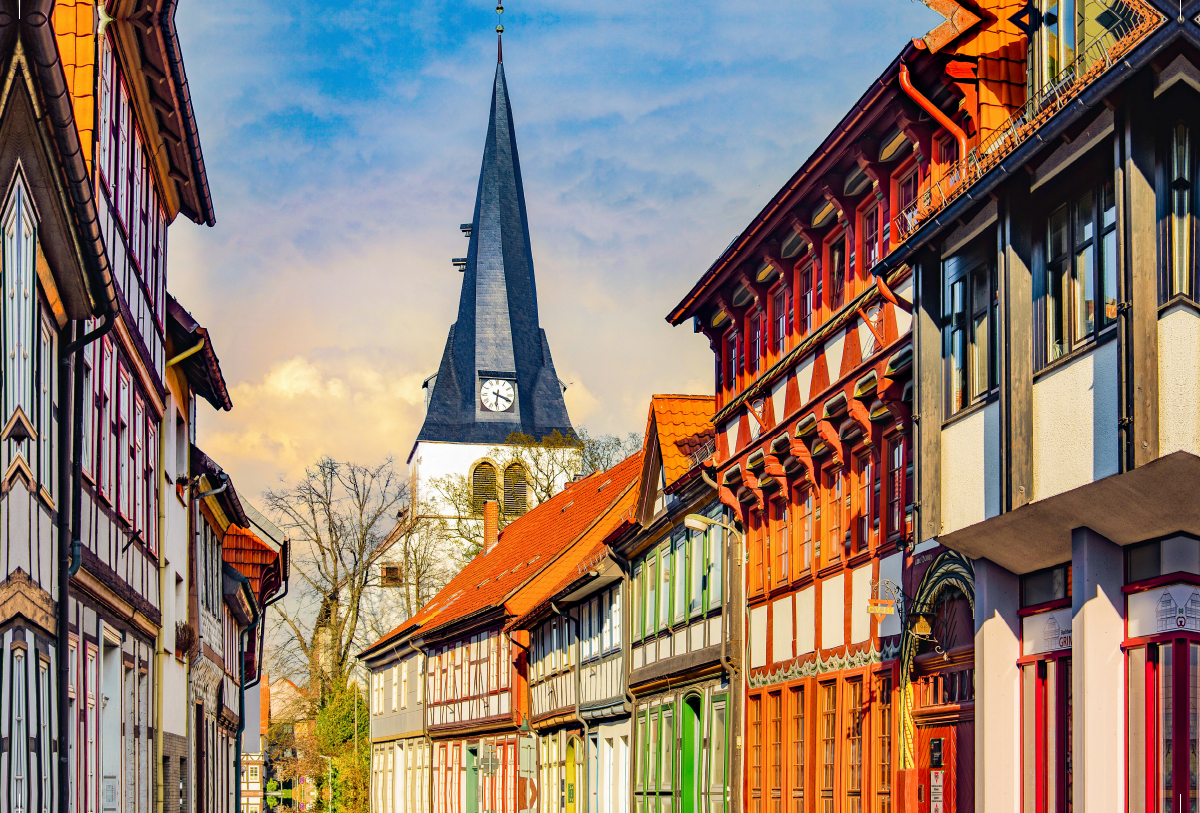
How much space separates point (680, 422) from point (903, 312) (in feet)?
35.7

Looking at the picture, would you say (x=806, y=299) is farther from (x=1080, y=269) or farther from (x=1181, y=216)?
(x=1181, y=216)

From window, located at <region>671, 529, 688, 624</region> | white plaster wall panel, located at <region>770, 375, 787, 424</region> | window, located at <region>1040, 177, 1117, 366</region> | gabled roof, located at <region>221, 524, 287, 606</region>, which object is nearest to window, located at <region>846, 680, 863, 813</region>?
white plaster wall panel, located at <region>770, 375, 787, 424</region>

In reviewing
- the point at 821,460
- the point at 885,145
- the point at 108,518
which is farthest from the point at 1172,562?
the point at 108,518

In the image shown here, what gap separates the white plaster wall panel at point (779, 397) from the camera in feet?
66.2

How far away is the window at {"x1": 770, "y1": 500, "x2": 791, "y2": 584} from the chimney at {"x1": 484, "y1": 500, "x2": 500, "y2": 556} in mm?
33935

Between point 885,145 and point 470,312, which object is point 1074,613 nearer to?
point 885,145

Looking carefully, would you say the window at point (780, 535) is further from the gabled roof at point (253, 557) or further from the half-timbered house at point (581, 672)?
the gabled roof at point (253, 557)

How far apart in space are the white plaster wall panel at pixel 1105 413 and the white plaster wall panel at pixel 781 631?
8.96 metres

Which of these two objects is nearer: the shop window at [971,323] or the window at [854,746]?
the shop window at [971,323]

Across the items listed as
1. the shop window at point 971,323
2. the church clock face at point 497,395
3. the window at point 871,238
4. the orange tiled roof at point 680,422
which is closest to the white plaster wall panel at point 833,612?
the window at point 871,238

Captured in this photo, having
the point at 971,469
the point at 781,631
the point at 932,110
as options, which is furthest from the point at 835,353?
the point at 971,469

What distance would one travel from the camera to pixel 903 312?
1598cm

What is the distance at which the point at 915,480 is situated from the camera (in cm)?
1478

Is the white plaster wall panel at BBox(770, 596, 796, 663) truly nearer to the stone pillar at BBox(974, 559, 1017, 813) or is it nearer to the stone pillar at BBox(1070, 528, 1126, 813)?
the stone pillar at BBox(974, 559, 1017, 813)
